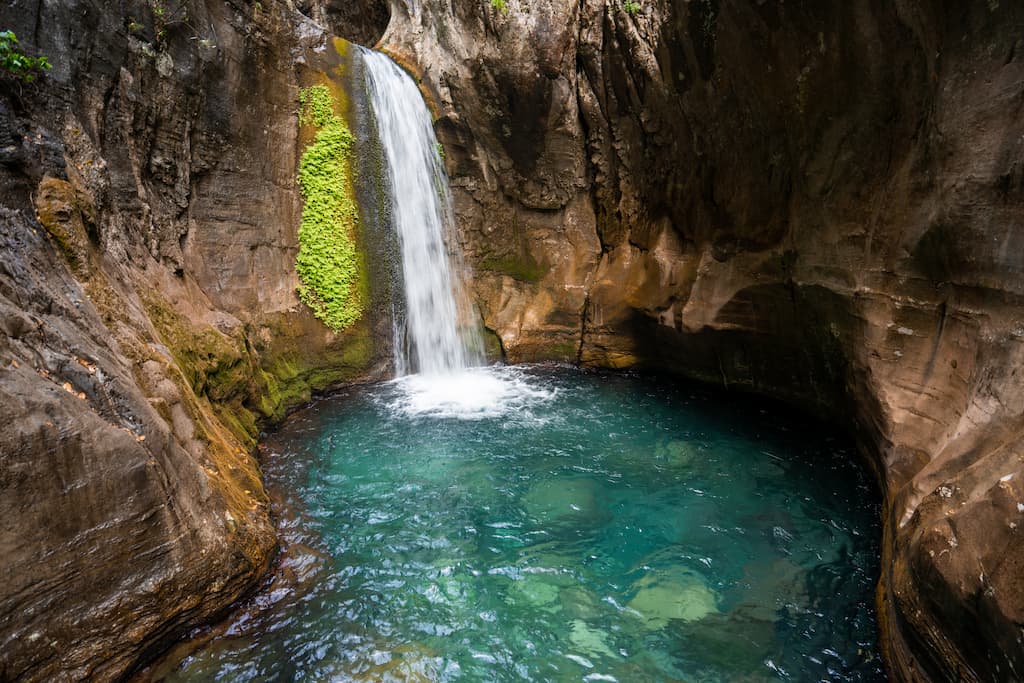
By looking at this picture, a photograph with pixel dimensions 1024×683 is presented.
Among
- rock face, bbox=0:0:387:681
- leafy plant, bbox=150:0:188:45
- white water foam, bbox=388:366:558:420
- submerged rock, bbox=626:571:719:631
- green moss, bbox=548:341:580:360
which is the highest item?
leafy plant, bbox=150:0:188:45

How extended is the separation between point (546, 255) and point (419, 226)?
264 centimetres

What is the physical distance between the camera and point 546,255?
10672mm

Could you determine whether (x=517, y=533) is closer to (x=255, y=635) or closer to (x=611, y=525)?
(x=611, y=525)

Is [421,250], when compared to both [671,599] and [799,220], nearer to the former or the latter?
[799,220]

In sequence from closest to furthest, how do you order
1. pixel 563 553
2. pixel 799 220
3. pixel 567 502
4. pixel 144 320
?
pixel 563 553 < pixel 144 320 < pixel 567 502 < pixel 799 220

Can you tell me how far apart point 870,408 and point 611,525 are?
302cm

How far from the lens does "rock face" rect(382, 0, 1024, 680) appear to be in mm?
3246

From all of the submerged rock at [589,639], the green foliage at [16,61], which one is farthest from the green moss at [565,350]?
the green foliage at [16,61]

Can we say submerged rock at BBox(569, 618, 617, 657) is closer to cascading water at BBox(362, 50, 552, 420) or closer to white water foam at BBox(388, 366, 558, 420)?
white water foam at BBox(388, 366, 558, 420)

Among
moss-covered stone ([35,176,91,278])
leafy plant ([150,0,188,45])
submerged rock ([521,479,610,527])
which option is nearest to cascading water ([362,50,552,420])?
leafy plant ([150,0,188,45])

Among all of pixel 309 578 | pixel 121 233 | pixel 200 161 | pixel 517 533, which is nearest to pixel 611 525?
pixel 517 533

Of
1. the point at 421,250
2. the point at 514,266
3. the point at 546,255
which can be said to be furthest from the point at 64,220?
the point at 546,255

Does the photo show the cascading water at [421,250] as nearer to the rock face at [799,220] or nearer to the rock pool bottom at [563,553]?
the rock face at [799,220]

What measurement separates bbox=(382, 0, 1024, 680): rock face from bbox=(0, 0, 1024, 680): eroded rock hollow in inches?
1.3
